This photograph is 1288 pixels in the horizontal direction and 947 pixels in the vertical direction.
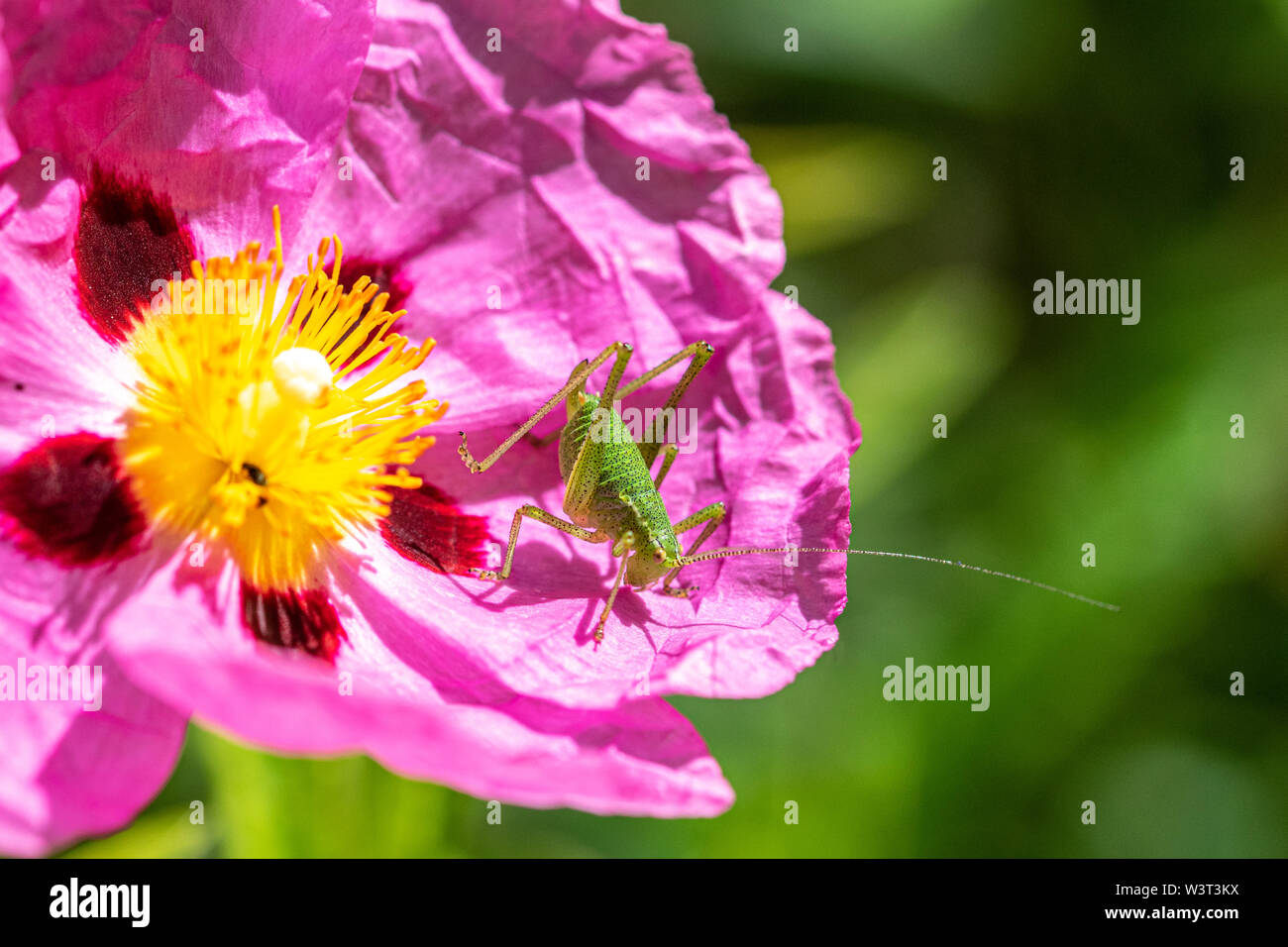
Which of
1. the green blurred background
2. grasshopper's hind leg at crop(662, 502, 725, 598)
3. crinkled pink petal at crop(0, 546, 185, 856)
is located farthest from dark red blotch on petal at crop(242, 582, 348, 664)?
the green blurred background

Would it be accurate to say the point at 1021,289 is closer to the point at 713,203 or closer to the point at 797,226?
the point at 797,226

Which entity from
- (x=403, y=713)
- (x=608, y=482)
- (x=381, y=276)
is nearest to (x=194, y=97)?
(x=381, y=276)

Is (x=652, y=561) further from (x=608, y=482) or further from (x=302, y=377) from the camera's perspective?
(x=302, y=377)

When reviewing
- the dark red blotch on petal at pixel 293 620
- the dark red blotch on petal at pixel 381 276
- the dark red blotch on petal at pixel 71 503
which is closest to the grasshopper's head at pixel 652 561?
the dark red blotch on petal at pixel 293 620

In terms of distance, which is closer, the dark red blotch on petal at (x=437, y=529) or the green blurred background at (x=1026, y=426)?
the dark red blotch on petal at (x=437, y=529)

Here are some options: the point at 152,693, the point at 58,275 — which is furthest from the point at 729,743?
the point at 58,275

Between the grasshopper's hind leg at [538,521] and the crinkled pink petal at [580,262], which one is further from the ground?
the crinkled pink petal at [580,262]

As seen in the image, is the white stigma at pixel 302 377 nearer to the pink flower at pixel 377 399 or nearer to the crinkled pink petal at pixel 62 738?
the pink flower at pixel 377 399
